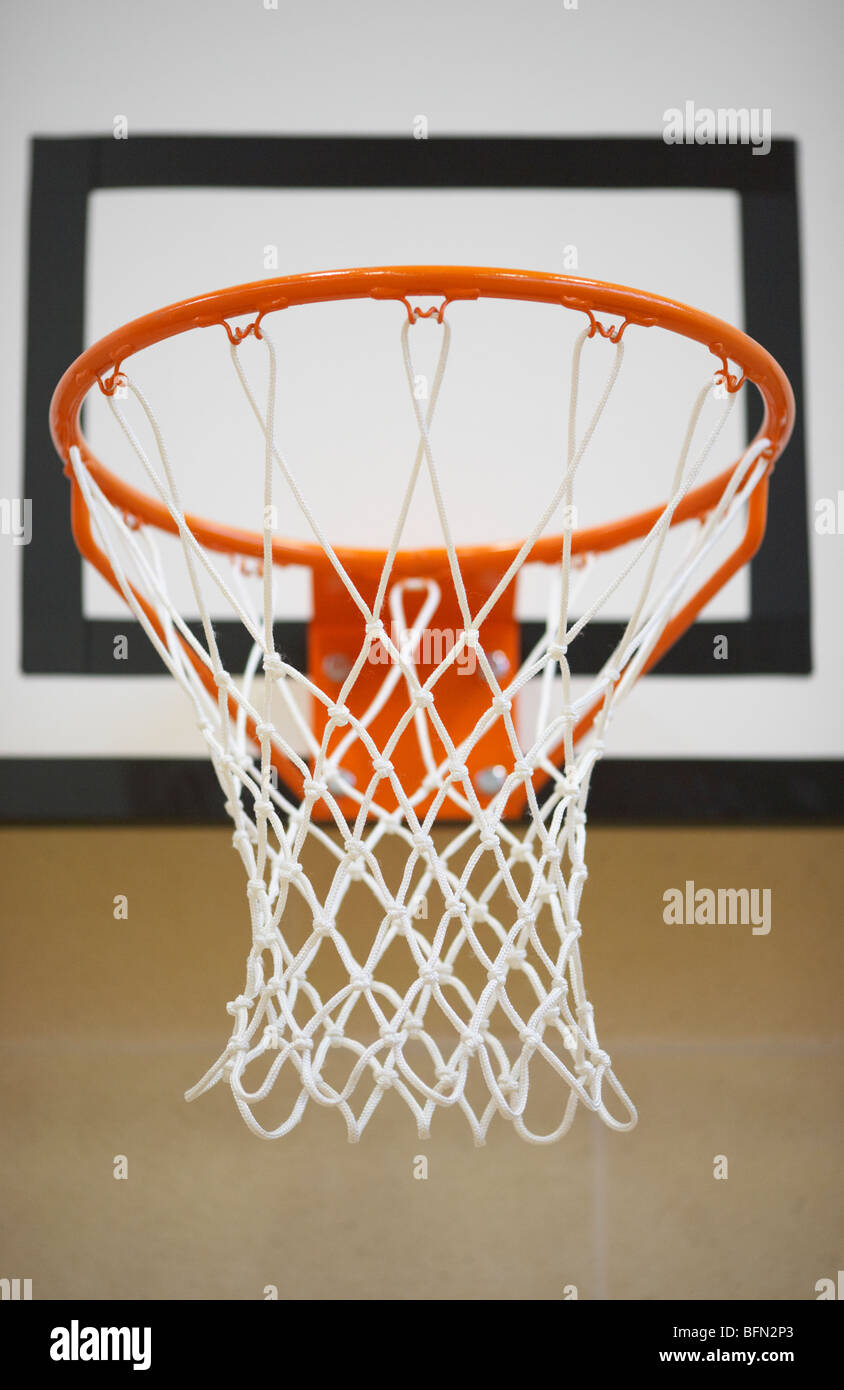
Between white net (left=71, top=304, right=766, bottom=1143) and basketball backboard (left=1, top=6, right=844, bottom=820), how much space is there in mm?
111

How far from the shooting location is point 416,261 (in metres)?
1.43

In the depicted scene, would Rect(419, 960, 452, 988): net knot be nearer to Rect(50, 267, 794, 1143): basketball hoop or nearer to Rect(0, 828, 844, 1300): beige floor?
Rect(50, 267, 794, 1143): basketball hoop

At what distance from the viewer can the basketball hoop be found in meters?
0.95

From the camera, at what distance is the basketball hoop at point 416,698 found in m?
0.95

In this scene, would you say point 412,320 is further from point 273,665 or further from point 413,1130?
point 413,1130

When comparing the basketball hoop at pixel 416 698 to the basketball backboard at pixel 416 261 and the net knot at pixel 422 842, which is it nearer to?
the net knot at pixel 422 842

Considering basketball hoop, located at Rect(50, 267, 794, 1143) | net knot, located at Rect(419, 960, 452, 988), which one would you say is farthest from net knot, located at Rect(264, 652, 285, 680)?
net knot, located at Rect(419, 960, 452, 988)

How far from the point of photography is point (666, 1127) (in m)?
1.47

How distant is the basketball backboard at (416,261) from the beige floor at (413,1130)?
12cm

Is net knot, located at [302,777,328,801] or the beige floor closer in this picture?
net knot, located at [302,777,328,801]

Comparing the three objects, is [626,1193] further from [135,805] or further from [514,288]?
[514,288]

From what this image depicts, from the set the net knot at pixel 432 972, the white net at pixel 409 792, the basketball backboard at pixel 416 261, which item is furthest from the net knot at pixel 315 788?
the basketball backboard at pixel 416 261

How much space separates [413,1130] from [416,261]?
3.89 ft

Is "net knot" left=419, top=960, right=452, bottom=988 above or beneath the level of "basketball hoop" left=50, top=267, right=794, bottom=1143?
beneath
